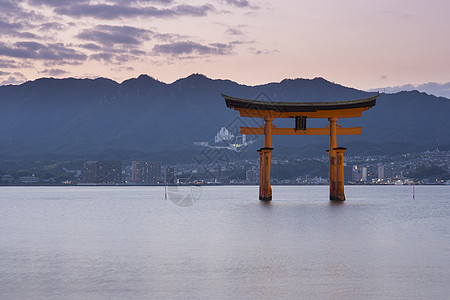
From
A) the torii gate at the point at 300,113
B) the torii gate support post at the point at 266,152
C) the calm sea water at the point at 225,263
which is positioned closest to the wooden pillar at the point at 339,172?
the torii gate at the point at 300,113

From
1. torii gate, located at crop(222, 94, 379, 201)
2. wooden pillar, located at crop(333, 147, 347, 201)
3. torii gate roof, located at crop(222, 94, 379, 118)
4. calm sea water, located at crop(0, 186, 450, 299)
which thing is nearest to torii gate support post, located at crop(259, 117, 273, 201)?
torii gate, located at crop(222, 94, 379, 201)

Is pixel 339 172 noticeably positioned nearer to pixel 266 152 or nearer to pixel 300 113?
pixel 300 113

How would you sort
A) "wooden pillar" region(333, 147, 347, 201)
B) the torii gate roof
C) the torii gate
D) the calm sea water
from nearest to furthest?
the calm sea water → the torii gate roof → the torii gate → "wooden pillar" region(333, 147, 347, 201)

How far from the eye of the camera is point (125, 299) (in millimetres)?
15633

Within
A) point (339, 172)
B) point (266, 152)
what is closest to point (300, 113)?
point (266, 152)

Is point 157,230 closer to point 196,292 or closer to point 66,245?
point 66,245

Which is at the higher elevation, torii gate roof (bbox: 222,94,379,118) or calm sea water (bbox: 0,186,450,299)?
torii gate roof (bbox: 222,94,379,118)

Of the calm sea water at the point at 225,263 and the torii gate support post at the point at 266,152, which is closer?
the calm sea water at the point at 225,263

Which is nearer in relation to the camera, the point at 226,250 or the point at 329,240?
the point at 226,250

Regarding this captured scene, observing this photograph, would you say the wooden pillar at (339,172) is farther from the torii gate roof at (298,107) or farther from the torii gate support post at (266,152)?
the torii gate support post at (266,152)

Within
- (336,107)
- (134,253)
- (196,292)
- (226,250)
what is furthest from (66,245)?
(336,107)

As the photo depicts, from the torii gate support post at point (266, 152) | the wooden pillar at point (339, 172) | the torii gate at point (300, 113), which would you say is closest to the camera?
the torii gate at point (300, 113)

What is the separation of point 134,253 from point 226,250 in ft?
14.5

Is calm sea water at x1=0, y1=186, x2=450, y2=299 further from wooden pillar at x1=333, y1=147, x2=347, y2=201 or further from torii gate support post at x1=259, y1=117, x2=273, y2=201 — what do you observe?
torii gate support post at x1=259, y1=117, x2=273, y2=201
